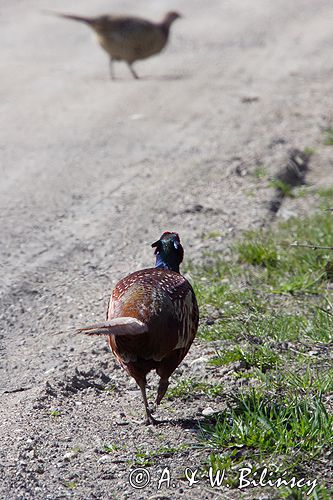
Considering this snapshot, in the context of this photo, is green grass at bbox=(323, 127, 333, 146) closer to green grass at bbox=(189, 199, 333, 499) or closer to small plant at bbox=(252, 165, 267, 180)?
small plant at bbox=(252, 165, 267, 180)

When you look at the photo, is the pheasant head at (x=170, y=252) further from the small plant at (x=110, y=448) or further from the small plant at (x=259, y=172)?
the small plant at (x=259, y=172)

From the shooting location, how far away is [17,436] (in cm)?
413


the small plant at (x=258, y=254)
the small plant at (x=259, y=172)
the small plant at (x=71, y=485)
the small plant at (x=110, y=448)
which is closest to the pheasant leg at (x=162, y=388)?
the small plant at (x=110, y=448)

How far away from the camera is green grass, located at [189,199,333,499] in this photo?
3934mm

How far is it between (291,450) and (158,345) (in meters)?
0.74

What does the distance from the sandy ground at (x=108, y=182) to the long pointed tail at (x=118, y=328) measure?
21.2 inches

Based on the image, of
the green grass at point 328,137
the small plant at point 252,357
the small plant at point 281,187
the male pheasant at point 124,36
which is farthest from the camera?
the male pheasant at point 124,36

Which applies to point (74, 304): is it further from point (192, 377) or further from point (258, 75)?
point (258, 75)

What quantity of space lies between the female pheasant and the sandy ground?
0.32 metres

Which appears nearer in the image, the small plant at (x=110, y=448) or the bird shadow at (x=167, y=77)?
the small plant at (x=110, y=448)

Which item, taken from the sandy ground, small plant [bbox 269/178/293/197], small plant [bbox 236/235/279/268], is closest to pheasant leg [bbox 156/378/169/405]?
the sandy ground

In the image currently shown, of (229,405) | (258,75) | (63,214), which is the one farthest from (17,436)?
(258,75)

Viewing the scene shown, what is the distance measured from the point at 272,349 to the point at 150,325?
1.20m

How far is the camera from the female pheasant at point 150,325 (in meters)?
4.06
